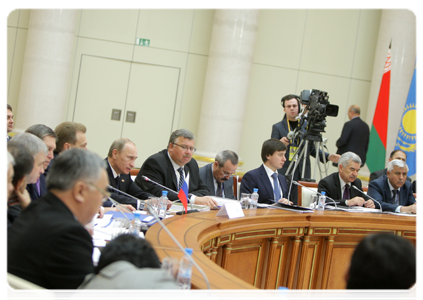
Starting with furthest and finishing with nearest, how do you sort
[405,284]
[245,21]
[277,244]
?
[245,21] < [277,244] < [405,284]

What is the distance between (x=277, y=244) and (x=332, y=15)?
225 inches

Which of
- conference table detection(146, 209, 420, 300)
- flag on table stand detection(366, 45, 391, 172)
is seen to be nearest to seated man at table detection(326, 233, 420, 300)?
conference table detection(146, 209, 420, 300)

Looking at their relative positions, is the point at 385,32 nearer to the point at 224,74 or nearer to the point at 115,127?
the point at 224,74

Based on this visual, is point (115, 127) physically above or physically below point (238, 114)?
below

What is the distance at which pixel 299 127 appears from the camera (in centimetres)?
582

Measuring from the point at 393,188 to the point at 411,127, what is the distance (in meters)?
2.53

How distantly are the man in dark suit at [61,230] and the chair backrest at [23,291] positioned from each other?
218mm

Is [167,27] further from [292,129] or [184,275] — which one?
[184,275]

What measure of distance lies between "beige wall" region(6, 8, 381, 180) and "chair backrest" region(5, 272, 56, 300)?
6.55 m

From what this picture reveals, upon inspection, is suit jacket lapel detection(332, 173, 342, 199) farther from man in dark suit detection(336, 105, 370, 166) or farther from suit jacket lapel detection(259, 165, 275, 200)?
man in dark suit detection(336, 105, 370, 166)

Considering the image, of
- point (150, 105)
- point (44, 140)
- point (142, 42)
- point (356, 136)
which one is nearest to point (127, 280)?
point (44, 140)

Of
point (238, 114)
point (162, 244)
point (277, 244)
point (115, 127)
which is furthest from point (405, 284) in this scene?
point (115, 127)

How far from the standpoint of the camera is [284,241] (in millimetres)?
3826

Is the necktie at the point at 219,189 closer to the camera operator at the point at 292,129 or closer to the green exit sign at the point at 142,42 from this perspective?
the camera operator at the point at 292,129
